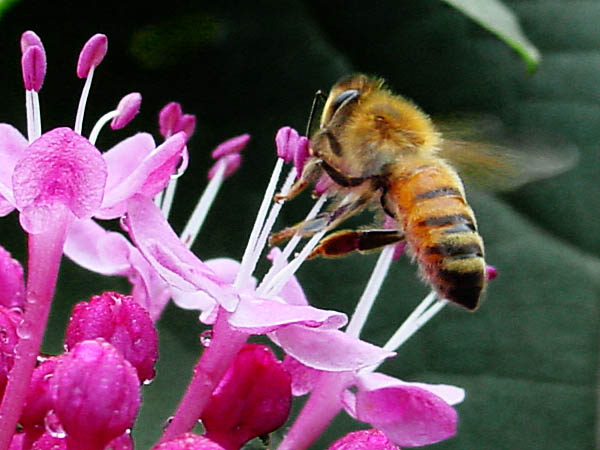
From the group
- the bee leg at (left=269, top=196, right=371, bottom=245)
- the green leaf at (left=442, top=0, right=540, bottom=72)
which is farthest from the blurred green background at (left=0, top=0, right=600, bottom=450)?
the bee leg at (left=269, top=196, right=371, bottom=245)

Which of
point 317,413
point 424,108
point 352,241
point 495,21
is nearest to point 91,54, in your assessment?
point 352,241

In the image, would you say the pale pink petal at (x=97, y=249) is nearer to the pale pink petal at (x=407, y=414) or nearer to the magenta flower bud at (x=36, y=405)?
the magenta flower bud at (x=36, y=405)

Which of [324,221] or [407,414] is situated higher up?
[324,221]

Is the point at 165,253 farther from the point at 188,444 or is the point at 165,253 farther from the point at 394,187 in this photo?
the point at 394,187

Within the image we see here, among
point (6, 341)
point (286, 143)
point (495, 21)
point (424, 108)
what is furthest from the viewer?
point (424, 108)

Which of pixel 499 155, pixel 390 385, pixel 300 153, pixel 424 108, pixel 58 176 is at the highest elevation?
pixel 58 176
